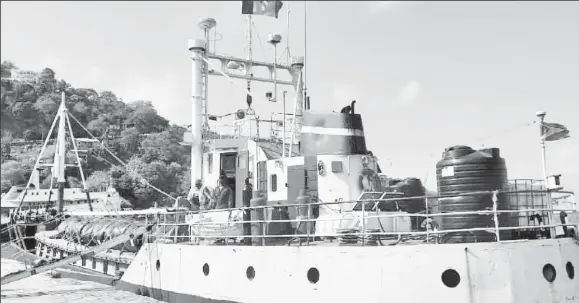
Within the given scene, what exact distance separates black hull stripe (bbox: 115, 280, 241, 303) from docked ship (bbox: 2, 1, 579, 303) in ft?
0.15

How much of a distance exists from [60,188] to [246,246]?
22978 millimetres

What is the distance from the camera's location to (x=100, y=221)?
20.2m

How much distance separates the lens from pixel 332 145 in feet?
42.2

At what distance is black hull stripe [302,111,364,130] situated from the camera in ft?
42.1

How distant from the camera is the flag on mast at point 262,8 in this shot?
17594 mm

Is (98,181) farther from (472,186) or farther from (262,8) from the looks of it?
(472,186)

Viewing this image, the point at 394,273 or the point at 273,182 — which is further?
the point at 273,182

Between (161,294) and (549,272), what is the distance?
10202 mm

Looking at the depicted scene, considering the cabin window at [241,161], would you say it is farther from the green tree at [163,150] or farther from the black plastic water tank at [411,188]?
the green tree at [163,150]

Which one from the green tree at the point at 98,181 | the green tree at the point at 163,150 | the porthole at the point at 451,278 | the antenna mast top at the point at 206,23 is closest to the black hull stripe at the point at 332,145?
the porthole at the point at 451,278

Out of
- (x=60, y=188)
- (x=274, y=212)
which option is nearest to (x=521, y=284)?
(x=274, y=212)

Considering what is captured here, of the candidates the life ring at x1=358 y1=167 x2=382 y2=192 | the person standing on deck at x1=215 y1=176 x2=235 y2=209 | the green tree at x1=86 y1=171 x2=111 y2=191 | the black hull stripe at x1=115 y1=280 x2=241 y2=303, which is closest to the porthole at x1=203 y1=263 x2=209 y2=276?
the black hull stripe at x1=115 y1=280 x2=241 y2=303

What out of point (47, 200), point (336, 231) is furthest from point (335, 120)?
point (47, 200)

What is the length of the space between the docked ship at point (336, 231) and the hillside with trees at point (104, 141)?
21481 mm
